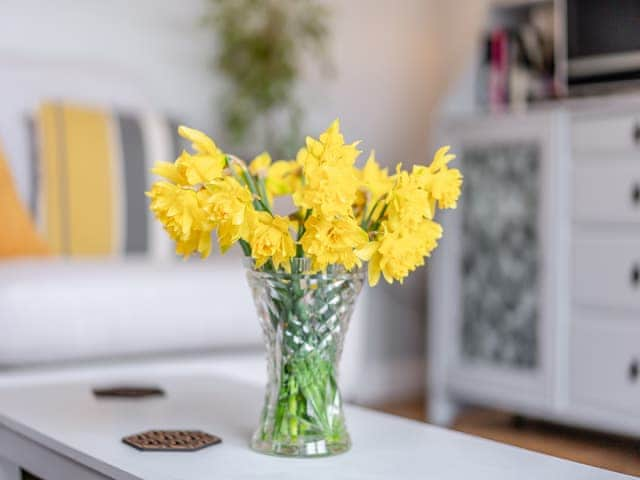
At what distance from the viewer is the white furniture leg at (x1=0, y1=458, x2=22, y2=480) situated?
1.29 metres

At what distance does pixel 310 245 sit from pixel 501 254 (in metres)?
1.83

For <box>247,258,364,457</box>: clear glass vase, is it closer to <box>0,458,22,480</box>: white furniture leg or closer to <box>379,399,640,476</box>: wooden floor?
<box>0,458,22,480</box>: white furniture leg

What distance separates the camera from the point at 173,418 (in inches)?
50.0

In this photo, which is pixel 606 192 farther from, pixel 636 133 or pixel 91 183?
pixel 91 183

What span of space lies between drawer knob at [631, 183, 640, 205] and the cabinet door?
0.21 meters

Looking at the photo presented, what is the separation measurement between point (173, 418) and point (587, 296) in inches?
60.1

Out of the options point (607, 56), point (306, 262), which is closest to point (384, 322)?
point (607, 56)

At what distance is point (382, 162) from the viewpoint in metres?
3.40

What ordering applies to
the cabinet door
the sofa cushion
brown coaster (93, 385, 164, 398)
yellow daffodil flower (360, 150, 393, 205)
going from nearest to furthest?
yellow daffodil flower (360, 150, 393, 205)
brown coaster (93, 385, 164, 398)
the sofa cushion
the cabinet door

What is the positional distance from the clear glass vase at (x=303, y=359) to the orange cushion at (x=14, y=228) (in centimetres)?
127

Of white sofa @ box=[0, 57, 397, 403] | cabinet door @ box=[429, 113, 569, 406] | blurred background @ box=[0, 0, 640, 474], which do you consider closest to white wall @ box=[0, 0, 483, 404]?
blurred background @ box=[0, 0, 640, 474]

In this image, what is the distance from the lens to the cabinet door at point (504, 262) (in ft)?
8.55

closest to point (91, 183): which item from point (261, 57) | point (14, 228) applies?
point (14, 228)

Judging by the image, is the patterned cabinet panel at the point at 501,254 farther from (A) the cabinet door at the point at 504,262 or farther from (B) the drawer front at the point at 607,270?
(B) the drawer front at the point at 607,270
